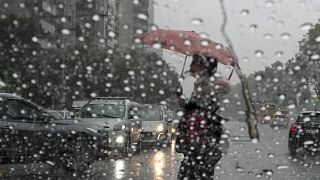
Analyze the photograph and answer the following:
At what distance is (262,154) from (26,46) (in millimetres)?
8945

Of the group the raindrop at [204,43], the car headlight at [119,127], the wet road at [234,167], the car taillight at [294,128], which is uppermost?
the raindrop at [204,43]

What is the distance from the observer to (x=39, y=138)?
9.16 meters

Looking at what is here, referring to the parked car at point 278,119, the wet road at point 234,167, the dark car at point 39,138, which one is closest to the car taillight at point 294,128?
the parked car at point 278,119

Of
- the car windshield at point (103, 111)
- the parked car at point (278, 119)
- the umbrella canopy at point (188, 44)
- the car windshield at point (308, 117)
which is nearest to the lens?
the umbrella canopy at point (188, 44)

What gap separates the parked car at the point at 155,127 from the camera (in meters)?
18.0

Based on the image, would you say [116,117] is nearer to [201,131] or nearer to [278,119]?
[278,119]

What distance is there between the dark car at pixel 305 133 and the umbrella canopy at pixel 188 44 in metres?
6.14

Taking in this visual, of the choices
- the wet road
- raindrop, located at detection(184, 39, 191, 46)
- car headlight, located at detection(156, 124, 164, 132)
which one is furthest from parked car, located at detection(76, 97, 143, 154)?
raindrop, located at detection(184, 39, 191, 46)

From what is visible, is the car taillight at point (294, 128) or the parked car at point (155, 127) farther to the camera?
the parked car at point (155, 127)

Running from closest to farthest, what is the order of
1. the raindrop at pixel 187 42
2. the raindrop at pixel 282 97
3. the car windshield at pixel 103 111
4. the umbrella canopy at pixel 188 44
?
the umbrella canopy at pixel 188 44, the raindrop at pixel 187 42, the raindrop at pixel 282 97, the car windshield at pixel 103 111

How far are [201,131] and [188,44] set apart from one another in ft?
3.83

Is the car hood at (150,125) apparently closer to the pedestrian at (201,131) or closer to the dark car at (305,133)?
the dark car at (305,133)

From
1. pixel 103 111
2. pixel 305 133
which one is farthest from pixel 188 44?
pixel 305 133

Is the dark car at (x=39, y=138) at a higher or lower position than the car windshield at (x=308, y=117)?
lower
